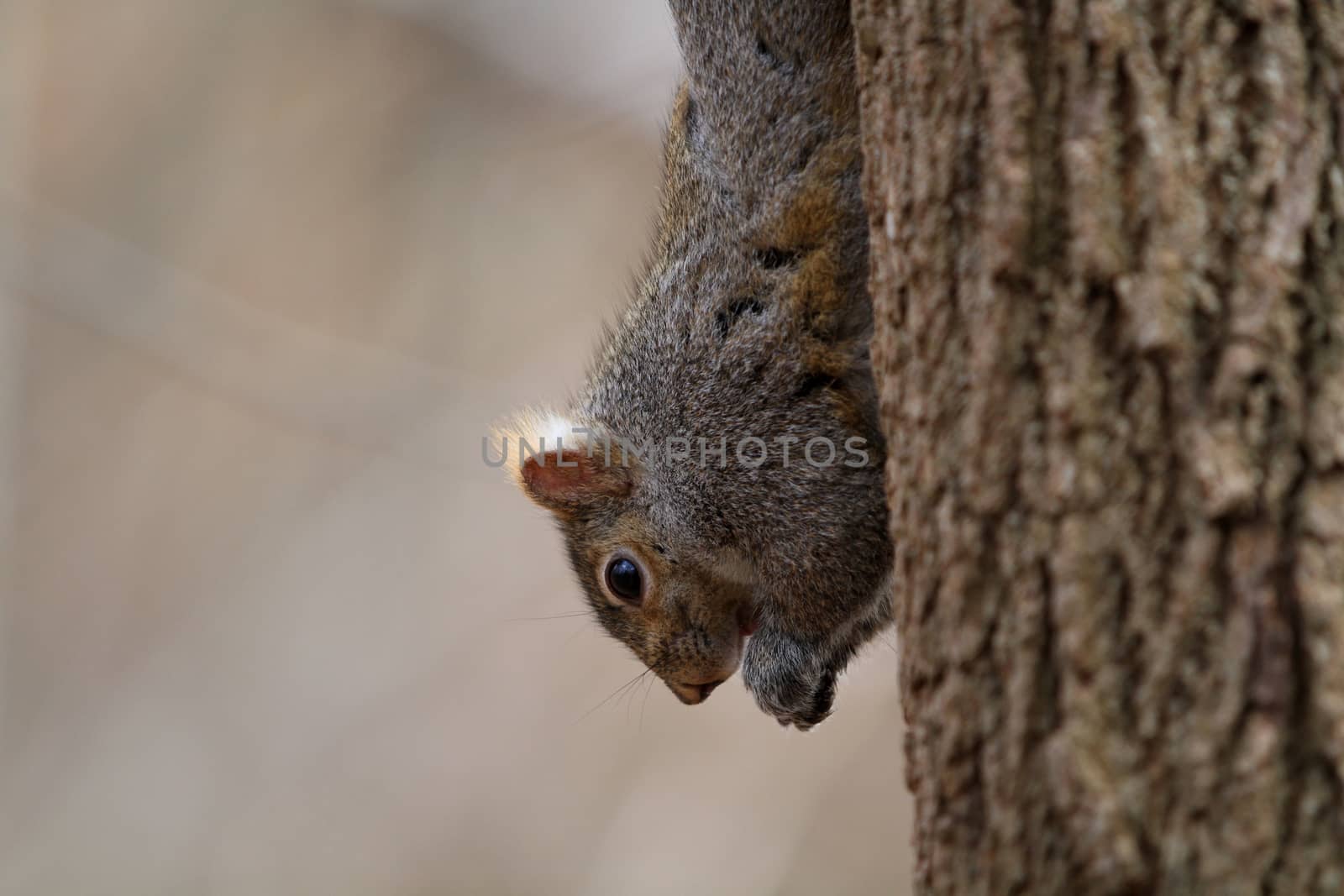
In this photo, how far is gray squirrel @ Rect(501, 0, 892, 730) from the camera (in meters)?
2.00

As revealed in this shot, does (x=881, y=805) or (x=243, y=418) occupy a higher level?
(x=243, y=418)

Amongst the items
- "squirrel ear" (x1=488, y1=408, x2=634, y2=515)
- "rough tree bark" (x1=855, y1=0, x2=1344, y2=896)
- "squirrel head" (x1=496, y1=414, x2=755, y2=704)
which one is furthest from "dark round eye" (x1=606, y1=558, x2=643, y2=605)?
"rough tree bark" (x1=855, y1=0, x2=1344, y2=896)

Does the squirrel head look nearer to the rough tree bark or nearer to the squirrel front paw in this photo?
the squirrel front paw

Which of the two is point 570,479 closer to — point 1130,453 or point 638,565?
point 638,565

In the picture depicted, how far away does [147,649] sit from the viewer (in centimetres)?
666

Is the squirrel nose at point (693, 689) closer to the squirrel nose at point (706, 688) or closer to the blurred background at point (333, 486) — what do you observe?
the squirrel nose at point (706, 688)

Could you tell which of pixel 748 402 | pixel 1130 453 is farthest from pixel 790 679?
pixel 1130 453

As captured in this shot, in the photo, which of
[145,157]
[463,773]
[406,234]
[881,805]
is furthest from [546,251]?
[881,805]

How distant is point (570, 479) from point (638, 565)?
0.22 meters

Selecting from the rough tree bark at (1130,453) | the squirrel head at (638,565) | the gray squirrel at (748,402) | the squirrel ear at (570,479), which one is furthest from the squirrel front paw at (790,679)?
the rough tree bark at (1130,453)

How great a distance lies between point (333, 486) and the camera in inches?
277

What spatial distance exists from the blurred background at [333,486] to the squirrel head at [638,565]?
3.62 meters

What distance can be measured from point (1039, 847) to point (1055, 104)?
667 millimetres

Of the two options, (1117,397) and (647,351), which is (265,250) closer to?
(647,351)
